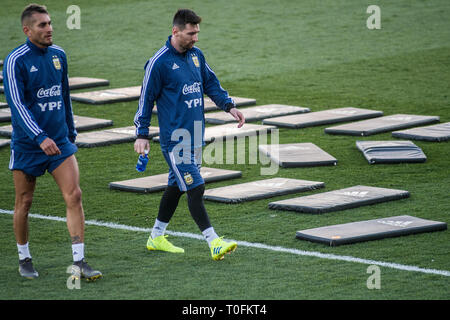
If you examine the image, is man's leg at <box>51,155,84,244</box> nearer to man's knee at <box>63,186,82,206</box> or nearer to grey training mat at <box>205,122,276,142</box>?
man's knee at <box>63,186,82,206</box>

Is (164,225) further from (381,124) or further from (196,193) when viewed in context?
(381,124)

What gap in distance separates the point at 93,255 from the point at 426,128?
254 inches

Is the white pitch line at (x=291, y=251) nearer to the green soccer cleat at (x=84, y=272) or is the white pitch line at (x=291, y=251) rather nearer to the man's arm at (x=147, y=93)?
the man's arm at (x=147, y=93)

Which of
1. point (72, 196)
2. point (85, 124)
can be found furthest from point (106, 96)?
point (72, 196)

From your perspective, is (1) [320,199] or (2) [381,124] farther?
(2) [381,124]

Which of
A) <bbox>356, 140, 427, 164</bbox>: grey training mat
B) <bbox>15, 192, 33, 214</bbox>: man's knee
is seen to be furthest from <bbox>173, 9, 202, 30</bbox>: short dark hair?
<bbox>356, 140, 427, 164</bbox>: grey training mat

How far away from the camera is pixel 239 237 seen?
24.5 ft

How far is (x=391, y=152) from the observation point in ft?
34.4

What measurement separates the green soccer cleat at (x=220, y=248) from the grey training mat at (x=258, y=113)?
252 inches

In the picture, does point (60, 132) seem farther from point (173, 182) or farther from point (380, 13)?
point (380, 13)

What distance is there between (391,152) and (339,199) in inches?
93.1
